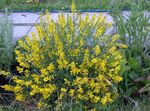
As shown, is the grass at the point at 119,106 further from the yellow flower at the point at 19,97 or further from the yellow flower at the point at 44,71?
the yellow flower at the point at 44,71

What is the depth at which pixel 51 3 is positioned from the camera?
19.3ft

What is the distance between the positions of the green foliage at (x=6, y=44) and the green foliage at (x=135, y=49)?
0.95m

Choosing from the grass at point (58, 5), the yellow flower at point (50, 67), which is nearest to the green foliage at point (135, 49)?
the yellow flower at point (50, 67)

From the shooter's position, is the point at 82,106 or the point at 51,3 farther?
the point at 51,3

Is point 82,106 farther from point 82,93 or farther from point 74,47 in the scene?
point 74,47

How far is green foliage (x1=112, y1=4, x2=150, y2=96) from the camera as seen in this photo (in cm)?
356

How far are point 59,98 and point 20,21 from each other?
2115 mm

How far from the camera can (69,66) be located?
129 inches

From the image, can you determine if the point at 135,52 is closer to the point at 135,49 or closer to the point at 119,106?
the point at 135,49

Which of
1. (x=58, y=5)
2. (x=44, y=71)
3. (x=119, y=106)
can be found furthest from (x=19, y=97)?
(x=58, y=5)

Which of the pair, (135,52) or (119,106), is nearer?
(119,106)

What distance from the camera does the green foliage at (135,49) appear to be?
3564 mm

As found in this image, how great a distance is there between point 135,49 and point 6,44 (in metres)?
1.12

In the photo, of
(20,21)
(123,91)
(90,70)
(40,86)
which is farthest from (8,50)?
(20,21)
